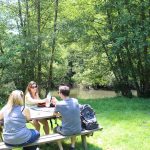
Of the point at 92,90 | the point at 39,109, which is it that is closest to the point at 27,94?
the point at 39,109

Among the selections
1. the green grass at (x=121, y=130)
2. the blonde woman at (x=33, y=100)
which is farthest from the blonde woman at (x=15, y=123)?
the blonde woman at (x=33, y=100)

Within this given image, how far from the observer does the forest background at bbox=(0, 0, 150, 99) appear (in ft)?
51.3

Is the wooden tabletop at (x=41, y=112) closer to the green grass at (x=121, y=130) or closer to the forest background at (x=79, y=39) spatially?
the green grass at (x=121, y=130)

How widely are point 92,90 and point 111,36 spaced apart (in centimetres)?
1793

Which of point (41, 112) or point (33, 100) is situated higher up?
point (33, 100)

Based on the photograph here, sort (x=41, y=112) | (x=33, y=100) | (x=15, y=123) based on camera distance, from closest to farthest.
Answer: (x=15, y=123) < (x=41, y=112) < (x=33, y=100)

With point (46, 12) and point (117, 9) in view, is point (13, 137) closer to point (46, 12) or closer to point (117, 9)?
point (117, 9)

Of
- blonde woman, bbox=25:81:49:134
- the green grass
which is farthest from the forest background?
blonde woman, bbox=25:81:49:134

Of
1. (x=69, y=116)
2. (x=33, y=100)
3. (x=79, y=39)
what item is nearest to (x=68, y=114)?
(x=69, y=116)

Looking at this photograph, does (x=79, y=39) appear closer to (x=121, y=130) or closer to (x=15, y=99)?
A: (x=121, y=130)

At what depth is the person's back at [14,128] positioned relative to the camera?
6.27 metres

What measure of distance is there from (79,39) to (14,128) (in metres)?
11.7

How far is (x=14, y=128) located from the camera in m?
6.29

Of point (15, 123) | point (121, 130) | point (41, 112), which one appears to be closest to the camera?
point (15, 123)
